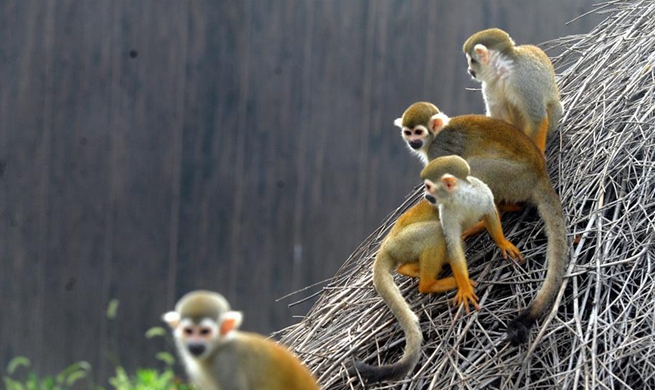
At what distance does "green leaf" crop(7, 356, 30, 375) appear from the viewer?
5.70m

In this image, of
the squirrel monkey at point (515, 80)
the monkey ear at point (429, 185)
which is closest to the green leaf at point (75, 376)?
the squirrel monkey at point (515, 80)

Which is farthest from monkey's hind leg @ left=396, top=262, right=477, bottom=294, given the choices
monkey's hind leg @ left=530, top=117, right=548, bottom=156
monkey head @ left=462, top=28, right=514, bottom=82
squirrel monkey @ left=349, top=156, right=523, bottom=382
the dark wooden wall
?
the dark wooden wall

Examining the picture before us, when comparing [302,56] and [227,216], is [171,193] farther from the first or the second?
[302,56]

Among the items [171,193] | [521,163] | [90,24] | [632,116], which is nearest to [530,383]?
[521,163]

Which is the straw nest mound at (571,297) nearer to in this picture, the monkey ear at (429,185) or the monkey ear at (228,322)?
the monkey ear at (429,185)

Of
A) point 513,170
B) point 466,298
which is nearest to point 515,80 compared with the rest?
point 513,170

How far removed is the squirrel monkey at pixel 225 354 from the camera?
2.29 metres

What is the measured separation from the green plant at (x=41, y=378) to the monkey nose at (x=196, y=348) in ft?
12.0

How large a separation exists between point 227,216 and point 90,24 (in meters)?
1.52

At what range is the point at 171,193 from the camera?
18.9 feet

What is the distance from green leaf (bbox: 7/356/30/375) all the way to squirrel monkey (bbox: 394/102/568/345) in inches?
135

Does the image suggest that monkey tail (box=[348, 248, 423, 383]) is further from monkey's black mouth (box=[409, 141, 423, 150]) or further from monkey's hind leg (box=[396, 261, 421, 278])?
monkey's black mouth (box=[409, 141, 423, 150])

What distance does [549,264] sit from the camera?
2807 mm

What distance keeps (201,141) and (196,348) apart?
356 centimetres
